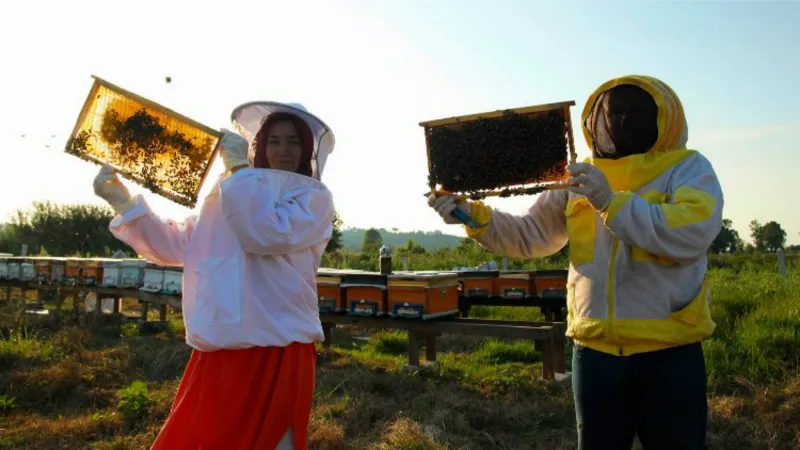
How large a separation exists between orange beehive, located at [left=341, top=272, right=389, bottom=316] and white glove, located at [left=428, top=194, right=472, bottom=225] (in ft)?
16.2

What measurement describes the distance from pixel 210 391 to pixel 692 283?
2117 mm

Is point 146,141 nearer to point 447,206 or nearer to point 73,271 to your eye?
point 447,206

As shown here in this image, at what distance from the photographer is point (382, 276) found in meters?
7.68

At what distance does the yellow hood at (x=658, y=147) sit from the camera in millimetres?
2438

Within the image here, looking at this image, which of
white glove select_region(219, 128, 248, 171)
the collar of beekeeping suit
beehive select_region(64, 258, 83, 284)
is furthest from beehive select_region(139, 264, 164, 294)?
white glove select_region(219, 128, 248, 171)

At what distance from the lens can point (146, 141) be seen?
10.8 feet

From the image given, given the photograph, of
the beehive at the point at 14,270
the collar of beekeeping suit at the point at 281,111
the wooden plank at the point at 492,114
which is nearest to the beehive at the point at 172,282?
the beehive at the point at 14,270

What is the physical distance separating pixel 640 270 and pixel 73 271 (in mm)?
12456

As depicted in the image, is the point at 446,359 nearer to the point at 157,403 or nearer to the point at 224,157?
the point at 157,403

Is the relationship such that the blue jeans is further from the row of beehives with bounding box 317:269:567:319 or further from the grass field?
the row of beehives with bounding box 317:269:567:319

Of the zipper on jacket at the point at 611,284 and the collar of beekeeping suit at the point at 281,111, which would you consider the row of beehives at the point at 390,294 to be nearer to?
the collar of beekeeping suit at the point at 281,111

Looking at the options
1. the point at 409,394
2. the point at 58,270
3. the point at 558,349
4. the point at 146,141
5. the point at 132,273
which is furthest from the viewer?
the point at 58,270

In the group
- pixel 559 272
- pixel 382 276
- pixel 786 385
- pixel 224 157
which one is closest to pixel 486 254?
pixel 559 272

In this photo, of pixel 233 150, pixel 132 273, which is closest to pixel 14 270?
pixel 132 273
